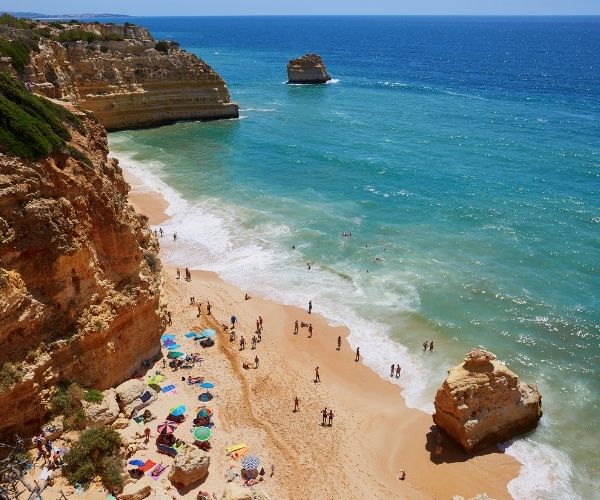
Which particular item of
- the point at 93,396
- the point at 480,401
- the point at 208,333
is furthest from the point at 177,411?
the point at 480,401

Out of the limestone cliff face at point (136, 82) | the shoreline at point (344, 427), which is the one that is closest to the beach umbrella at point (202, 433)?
the shoreline at point (344, 427)

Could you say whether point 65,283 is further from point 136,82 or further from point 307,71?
point 307,71

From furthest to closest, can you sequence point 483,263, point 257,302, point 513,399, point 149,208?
point 149,208
point 483,263
point 257,302
point 513,399

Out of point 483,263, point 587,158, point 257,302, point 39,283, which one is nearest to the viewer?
point 39,283

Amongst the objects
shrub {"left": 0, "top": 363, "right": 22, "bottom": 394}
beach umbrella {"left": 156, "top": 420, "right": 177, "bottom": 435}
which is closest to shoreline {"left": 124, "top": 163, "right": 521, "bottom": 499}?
beach umbrella {"left": 156, "top": 420, "right": 177, "bottom": 435}

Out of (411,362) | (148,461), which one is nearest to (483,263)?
(411,362)

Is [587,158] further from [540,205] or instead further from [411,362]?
[411,362]
